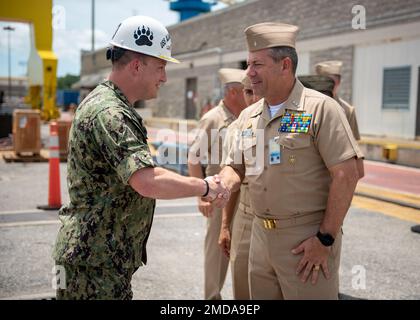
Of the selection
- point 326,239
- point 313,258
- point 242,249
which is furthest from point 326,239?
point 242,249

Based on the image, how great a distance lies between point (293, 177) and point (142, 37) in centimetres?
110

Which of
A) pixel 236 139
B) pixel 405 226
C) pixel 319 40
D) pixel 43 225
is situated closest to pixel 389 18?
pixel 319 40

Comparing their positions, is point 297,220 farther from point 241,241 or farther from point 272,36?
point 272,36

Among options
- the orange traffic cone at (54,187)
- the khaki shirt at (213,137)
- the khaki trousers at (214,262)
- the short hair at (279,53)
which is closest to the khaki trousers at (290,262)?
the short hair at (279,53)

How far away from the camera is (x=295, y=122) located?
9.11 ft

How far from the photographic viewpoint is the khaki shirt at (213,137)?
15.1 ft

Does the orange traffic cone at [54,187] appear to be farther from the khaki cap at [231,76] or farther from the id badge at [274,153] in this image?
the id badge at [274,153]

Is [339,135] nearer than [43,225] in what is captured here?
Yes

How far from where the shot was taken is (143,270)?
16.8 ft

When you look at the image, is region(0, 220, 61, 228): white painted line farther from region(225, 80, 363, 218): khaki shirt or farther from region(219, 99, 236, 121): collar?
region(225, 80, 363, 218): khaki shirt

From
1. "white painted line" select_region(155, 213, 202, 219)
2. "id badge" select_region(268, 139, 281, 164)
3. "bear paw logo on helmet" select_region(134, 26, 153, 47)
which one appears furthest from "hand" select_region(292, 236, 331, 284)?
"white painted line" select_region(155, 213, 202, 219)

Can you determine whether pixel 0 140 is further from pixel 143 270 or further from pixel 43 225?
pixel 143 270

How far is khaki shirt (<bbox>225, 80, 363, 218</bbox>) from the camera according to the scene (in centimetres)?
265

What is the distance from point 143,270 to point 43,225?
2.24 metres
